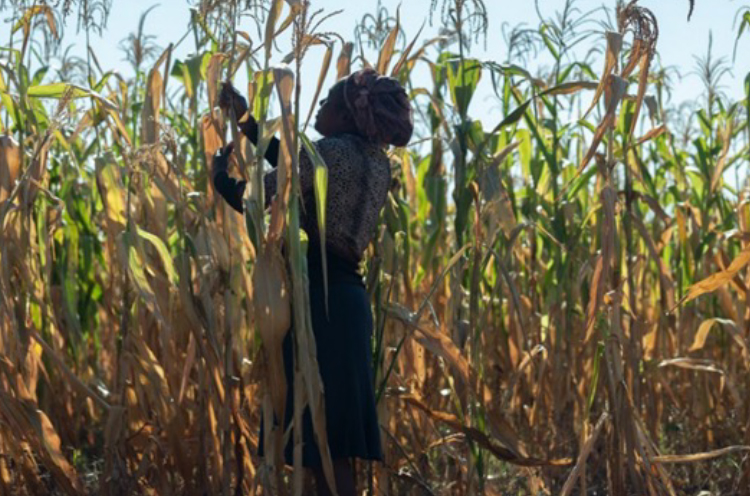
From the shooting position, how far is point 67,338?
4.82 metres

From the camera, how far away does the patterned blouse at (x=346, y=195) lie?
3443 mm

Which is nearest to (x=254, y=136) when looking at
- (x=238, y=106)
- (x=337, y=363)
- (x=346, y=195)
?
(x=238, y=106)

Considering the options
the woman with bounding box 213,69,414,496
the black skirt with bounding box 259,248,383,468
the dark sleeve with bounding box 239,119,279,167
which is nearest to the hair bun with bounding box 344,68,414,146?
the woman with bounding box 213,69,414,496

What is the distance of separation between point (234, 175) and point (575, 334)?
6.11 feet

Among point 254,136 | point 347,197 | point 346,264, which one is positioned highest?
point 254,136

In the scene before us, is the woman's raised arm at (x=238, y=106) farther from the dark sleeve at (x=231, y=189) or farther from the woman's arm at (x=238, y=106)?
the dark sleeve at (x=231, y=189)

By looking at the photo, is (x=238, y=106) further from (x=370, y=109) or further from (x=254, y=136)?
(x=370, y=109)

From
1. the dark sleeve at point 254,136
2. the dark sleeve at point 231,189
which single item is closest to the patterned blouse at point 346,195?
the dark sleeve at point 231,189

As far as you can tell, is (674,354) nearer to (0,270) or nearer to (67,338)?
(67,338)

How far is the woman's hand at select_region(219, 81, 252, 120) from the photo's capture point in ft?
10.9

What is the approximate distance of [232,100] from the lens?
332cm

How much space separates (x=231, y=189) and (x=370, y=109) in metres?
0.45

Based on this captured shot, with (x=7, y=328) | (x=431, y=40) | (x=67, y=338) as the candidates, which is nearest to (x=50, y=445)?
(x=7, y=328)

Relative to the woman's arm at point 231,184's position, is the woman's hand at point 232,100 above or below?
above
